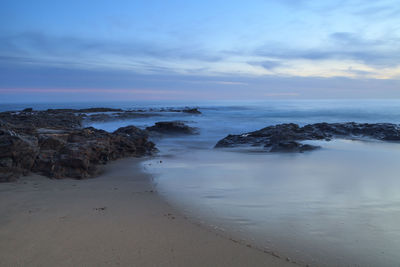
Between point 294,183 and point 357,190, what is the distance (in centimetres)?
107

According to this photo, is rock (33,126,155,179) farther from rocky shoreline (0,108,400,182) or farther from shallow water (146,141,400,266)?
shallow water (146,141,400,266)

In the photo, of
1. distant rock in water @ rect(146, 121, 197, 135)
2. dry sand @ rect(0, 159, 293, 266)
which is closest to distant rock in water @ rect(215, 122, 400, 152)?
distant rock in water @ rect(146, 121, 197, 135)

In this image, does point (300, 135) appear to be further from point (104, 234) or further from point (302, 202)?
point (104, 234)

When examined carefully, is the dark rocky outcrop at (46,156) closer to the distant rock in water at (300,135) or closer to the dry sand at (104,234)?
the dry sand at (104,234)

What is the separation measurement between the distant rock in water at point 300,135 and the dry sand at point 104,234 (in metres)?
6.82

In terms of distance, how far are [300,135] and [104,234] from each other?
11094 millimetres

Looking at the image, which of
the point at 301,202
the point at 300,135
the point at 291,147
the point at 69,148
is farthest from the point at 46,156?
the point at 300,135

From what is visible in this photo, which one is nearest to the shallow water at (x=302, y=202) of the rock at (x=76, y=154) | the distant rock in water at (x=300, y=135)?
the rock at (x=76, y=154)

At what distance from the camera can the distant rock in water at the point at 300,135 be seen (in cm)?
1008

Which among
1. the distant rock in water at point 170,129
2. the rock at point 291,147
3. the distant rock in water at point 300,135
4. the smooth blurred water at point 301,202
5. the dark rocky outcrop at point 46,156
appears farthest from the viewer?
the distant rock in water at point 170,129

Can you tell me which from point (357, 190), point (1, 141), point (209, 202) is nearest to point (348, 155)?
point (357, 190)

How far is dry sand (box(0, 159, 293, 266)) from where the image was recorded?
2.38 meters

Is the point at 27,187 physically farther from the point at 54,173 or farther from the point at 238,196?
the point at 238,196

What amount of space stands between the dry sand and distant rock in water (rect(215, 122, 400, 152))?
6.82 metres
